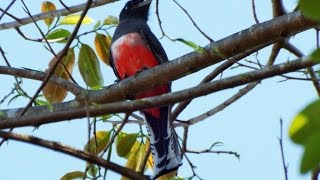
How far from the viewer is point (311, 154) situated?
59 centimetres

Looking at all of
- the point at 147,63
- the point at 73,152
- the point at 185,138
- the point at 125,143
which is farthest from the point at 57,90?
the point at 73,152

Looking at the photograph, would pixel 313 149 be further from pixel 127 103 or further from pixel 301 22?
pixel 301 22

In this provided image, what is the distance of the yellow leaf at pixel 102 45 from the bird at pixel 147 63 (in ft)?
0.89

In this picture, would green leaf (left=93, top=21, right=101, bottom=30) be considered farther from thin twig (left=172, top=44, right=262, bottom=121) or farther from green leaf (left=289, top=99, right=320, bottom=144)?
green leaf (left=289, top=99, right=320, bottom=144)

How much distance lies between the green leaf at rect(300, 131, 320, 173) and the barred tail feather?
2995 mm

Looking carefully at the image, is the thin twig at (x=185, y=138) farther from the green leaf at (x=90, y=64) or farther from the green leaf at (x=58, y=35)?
the green leaf at (x=58, y=35)

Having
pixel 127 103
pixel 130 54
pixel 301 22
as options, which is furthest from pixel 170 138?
pixel 127 103

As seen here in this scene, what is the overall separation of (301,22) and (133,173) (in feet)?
5.85

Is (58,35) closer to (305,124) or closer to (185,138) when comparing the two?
(185,138)

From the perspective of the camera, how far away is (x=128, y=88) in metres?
3.25

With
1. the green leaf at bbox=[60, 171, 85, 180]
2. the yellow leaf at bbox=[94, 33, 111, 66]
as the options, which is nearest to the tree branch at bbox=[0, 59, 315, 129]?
the green leaf at bbox=[60, 171, 85, 180]

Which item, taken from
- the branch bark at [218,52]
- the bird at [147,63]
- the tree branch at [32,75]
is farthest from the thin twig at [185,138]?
the tree branch at [32,75]

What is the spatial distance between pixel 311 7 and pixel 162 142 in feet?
11.9

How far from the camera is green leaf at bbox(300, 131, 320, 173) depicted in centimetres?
59
